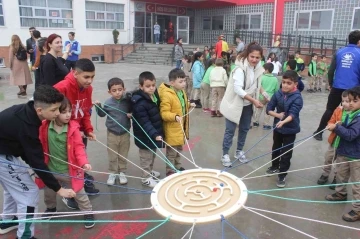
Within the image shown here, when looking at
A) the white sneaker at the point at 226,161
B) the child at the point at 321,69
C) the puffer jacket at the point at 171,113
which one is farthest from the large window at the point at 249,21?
the puffer jacket at the point at 171,113

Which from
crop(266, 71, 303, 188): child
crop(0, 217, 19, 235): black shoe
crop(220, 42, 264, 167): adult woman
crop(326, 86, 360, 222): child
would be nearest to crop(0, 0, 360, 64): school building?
crop(220, 42, 264, 167): adult woman

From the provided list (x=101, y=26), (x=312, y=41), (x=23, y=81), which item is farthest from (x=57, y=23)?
(x=312, y=41)

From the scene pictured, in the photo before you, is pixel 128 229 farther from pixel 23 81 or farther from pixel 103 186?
pixel 23 81

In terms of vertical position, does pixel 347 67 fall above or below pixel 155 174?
above

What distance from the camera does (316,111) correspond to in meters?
7.21

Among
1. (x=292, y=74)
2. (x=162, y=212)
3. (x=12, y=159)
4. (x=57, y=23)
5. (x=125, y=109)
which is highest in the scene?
(x=57, y=23)

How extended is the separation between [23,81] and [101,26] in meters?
11.2

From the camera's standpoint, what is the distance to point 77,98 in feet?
10.0

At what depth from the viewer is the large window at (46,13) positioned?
1509 centimetres

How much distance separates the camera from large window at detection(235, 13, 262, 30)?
17.9m

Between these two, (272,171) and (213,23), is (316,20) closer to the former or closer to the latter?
(213,23)

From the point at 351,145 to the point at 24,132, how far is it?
2.89m

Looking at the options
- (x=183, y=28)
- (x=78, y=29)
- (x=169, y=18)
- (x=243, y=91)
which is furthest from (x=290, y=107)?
(x=169, y=18)

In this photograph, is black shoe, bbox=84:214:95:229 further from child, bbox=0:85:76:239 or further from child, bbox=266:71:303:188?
child, bbox=266:71:303:188
